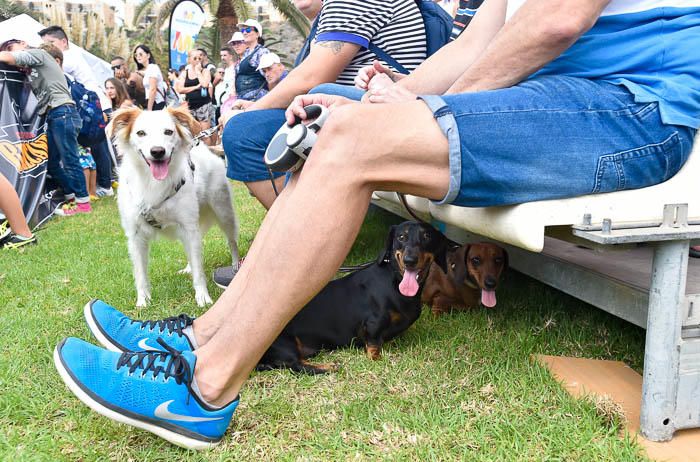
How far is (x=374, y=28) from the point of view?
2680 mm

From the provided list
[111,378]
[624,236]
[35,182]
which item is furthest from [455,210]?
[35,182]

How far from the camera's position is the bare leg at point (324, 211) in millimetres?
1482

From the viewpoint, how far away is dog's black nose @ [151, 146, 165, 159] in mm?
3289

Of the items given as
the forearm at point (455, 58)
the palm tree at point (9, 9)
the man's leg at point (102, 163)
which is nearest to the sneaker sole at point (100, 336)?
the forearm at point (455, 58)

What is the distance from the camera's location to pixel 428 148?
1476mm

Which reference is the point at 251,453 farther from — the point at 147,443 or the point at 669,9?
the point at 669,9

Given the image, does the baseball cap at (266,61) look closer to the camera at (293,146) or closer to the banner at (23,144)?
the banner at (23,144)

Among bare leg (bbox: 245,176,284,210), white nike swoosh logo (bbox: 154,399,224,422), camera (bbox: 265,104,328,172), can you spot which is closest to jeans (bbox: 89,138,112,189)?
bare leg (bbox: 245,176,284,210)

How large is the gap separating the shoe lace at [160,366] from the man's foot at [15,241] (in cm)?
392

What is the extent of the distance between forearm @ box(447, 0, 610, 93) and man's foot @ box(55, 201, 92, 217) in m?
6.32

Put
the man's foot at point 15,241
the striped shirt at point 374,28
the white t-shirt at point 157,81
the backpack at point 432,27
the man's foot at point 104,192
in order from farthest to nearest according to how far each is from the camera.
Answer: the white t-shirt at point 157,81 < the man's foot at point 104,192 < the man's foot at point 15,241 < the backpack at point 432,27 < the striped shirt at point 374,28

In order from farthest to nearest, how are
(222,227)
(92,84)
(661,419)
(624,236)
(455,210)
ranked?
(92,84)
(222,227)
(455,210)
(661,419)
(624,236)

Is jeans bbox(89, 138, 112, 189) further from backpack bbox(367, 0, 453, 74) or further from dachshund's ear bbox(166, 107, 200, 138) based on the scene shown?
backpack bbox(367, 0, 453, 74)

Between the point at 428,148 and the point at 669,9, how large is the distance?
792 mm
